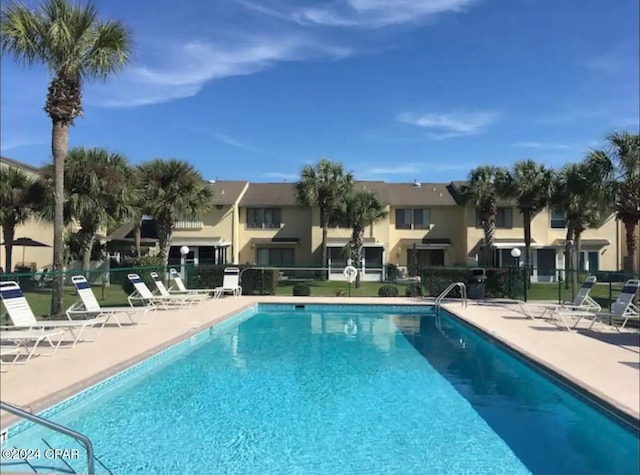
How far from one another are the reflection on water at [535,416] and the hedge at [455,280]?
11.1 m

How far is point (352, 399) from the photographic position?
8.16 meters

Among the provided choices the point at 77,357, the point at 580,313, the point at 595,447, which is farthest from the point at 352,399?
the point at 580,313

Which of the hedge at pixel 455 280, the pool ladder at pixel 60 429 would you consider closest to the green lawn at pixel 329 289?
the hedge at pixel 455 280

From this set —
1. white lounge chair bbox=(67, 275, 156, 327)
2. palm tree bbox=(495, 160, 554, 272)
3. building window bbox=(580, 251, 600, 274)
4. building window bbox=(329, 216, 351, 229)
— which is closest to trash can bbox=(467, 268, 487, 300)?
palm tree bbox=(495, 160, 554, 272)

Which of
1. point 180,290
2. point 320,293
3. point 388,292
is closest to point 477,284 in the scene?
point 388,292

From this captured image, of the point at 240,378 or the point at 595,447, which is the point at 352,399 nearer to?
the point at 240,378

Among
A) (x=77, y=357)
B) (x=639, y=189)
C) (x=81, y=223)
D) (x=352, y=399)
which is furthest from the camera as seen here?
(x=81, y=223)

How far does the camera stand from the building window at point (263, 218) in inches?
1592

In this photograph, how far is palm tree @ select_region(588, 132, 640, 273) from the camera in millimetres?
16906

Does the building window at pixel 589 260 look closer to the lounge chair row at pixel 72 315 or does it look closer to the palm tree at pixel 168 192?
the palm tree at pixel 168 192

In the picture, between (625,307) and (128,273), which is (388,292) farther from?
(625,307)

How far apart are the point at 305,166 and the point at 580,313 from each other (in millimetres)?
23660

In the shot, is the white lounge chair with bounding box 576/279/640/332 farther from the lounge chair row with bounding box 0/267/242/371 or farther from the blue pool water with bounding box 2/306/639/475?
the lounge chair row with bounding box 0/267/242/371

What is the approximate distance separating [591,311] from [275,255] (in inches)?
1106
